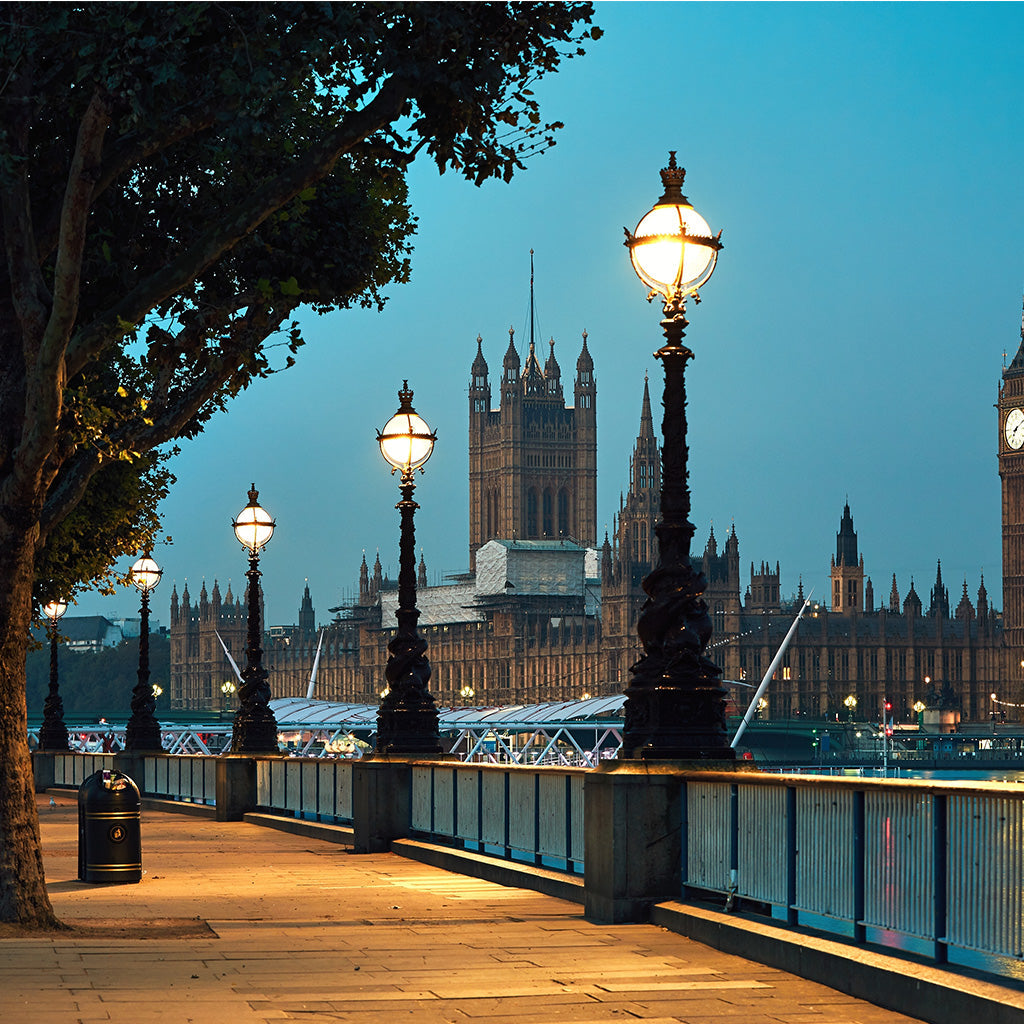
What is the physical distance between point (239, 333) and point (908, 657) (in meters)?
130

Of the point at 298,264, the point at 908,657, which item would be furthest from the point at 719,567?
the point at 298,264

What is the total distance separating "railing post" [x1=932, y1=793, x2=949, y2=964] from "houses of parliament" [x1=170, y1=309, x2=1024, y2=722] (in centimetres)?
10918

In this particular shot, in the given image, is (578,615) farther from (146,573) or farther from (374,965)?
(374,965)

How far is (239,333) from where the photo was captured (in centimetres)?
1448

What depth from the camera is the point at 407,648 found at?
750 inches

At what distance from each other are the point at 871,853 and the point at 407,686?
10.2m

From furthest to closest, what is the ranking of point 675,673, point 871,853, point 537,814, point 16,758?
1. point 537,814
2. point 16,758
3. point 675,673
4. point 871,853

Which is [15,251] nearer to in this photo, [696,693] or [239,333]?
[239,333]

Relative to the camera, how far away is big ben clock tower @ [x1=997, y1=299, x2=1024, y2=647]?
489 feet

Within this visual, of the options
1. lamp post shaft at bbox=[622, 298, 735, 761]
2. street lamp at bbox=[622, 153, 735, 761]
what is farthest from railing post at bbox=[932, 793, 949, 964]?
lamp post shaft at bbox=[622, 298, 735, 761]

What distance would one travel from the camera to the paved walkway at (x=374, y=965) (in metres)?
8.41

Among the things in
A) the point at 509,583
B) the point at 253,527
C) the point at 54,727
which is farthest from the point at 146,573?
the point at 509,583

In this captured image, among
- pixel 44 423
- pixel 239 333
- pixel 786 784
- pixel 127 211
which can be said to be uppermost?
pixel 127 211

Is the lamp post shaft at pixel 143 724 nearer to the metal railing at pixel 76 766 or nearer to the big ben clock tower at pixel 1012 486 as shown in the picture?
the metal railing at pixel 76 766
